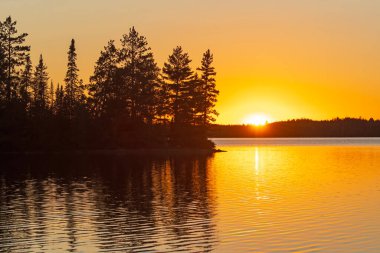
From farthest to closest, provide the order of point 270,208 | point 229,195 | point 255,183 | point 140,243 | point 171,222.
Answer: point 255,183 < point 229,195 < point 270,208 < point 171,222 < point 140,243

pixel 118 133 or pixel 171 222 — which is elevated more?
pixel 118 133

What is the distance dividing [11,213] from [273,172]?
37.5 meters

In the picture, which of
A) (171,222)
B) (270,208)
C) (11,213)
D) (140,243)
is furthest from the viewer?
(270,208)

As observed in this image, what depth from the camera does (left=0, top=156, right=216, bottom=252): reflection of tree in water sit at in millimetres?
23266

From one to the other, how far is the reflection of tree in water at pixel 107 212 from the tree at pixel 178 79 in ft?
198

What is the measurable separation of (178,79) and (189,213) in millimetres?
88684

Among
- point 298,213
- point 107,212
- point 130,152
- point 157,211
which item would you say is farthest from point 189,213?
point 130,152

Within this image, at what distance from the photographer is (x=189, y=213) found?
1235 inches

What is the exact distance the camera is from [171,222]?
28.1 m

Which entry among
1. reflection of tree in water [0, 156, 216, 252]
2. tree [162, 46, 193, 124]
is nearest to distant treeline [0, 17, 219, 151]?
tree [162, 46, 193, 124]

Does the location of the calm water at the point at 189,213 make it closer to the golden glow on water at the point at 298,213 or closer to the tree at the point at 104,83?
the golden glow on water at the point at 298,213

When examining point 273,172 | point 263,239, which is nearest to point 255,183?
point 273,172

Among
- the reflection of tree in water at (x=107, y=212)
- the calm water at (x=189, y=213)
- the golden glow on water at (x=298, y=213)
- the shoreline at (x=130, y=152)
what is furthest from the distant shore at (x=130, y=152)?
the golden glow on water at (x=298, y=213)

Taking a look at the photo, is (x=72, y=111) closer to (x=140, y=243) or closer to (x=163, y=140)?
(x=163, y=140)
